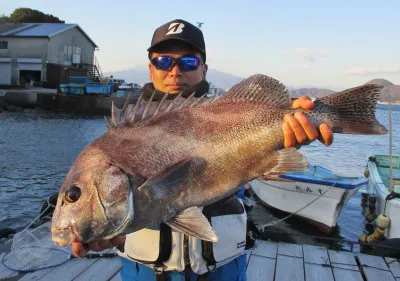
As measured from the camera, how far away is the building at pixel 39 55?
1779 inches

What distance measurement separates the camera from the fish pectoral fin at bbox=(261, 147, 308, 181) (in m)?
2.46

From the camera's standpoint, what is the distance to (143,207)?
2.21m

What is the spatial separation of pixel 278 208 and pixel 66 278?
8452 millimetres

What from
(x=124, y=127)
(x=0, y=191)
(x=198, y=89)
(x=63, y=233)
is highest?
(x=198, y=89)

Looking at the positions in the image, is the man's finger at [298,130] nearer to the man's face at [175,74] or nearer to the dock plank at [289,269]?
the man's face at [175,74]

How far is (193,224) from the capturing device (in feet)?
7.35

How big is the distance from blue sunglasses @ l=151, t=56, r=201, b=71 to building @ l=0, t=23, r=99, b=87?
46.0 metres

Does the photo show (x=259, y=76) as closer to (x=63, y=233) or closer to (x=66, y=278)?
(x=63, y=233)

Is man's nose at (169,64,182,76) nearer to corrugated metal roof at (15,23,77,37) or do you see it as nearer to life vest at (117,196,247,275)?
life vest at (117,196,247,275)

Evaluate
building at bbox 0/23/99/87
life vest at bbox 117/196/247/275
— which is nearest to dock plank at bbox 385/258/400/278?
life vest at bbox 117/196/247/275

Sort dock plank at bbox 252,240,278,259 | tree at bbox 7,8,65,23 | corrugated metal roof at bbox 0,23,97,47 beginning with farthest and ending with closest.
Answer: tree at bbox 7,8,65,23, corrugated metal roof at bbox 0,23,97,47, dock plank at bbox 252,240,278,259

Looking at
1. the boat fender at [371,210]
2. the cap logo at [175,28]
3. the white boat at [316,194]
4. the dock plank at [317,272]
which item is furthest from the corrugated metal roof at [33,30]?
the cap logo at [175,28]

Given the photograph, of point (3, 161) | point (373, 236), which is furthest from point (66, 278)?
point (3, 161)

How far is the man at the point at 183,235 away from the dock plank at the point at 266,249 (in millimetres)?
3062
